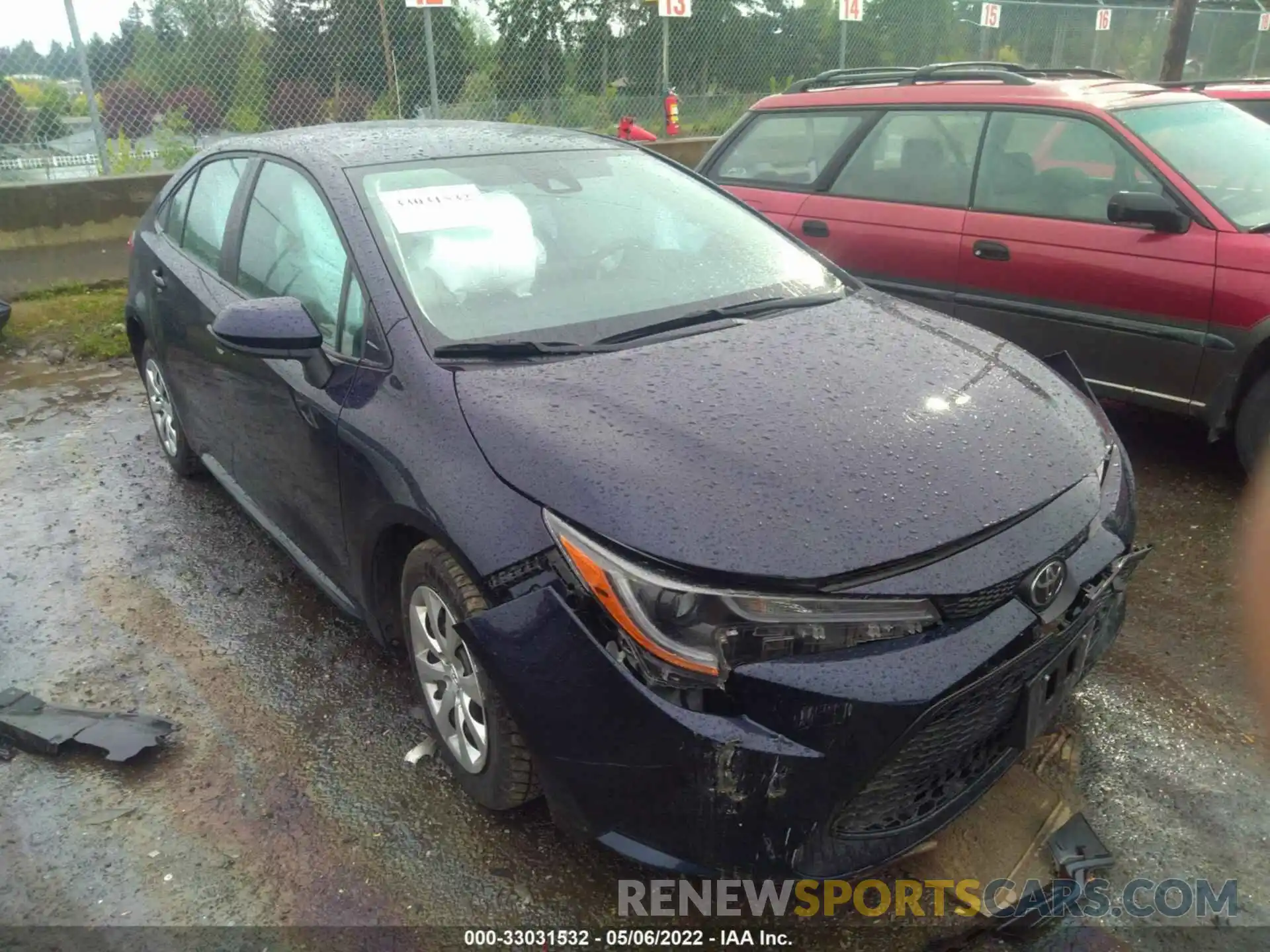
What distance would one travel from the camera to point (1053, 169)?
4.58 m

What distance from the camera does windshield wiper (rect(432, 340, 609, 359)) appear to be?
101 inches

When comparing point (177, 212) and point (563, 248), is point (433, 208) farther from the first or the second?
point (177, 212)

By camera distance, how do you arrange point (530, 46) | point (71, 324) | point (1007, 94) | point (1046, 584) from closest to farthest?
point (1046, 584), point (1007, 94), point (71, 324), point (530, 46)

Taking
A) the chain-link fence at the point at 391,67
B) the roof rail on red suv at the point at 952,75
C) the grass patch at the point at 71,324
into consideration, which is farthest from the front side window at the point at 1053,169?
the chain-link fence at the point at 391,67

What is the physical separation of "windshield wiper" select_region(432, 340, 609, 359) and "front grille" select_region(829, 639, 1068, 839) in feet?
4.15

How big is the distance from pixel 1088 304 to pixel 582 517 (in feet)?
10.5

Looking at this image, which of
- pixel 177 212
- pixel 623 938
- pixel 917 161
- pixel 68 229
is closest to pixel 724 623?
pixel 623 938

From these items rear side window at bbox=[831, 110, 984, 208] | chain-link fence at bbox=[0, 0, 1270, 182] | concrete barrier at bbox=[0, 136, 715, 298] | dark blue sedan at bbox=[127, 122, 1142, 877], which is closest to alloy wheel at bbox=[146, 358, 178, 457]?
dark blue sedan at bbox=[127, 122, 1142, 877]

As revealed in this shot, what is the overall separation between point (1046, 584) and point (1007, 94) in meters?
3.54

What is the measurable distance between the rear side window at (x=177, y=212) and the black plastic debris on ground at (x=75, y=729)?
2029mm

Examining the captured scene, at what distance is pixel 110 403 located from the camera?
582 cm

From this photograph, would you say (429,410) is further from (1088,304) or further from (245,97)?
(245,97)

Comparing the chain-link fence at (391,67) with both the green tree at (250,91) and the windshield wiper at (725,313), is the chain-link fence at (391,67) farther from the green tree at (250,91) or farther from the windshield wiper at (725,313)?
the windshield wiper at (725,313)

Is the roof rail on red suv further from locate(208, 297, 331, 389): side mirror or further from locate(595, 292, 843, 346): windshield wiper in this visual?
locate(208, 297, 331, 389): side mirror
